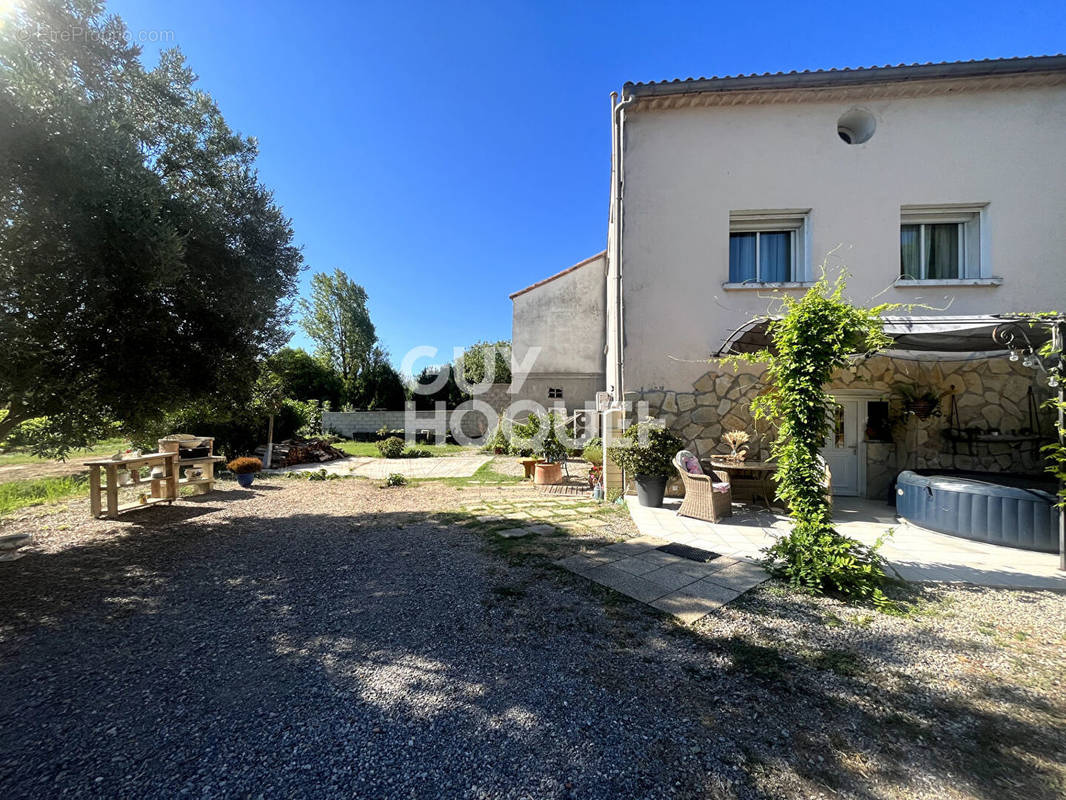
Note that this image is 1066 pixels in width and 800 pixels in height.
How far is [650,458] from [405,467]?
919cm

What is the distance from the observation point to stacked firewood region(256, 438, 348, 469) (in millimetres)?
13586

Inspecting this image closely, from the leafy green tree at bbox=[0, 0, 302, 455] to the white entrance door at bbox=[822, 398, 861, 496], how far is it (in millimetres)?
10012

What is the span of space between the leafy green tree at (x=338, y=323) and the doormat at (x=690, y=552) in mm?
27980

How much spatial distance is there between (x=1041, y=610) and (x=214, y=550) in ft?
28.5

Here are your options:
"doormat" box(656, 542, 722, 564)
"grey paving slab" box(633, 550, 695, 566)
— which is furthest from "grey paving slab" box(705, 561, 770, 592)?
"grey paving slab" box(633, 550, 695, 566)

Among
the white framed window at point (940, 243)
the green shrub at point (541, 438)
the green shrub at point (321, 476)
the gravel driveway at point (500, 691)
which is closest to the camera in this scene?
the gravel driveway at point (500, 691)

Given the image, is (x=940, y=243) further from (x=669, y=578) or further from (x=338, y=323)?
(x=338, y=323)

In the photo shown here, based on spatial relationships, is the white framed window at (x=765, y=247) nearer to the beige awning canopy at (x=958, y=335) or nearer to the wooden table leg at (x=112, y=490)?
the beige awning canopy at (x=958, y=335)

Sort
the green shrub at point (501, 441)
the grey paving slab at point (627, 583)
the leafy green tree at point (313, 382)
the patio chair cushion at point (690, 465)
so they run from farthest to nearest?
the leafy green tree at point (313, 382) → the green shrub at point (501, 441) → the patio chair cushion at point (690, 465) → the grey paving slab at point (627, 583)

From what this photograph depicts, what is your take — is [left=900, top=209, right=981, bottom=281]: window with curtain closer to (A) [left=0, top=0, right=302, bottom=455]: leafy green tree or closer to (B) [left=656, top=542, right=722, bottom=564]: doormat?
(B) [left=656, top=542, right=722, bottom=564]: doormat

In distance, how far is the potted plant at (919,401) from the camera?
7.09 m

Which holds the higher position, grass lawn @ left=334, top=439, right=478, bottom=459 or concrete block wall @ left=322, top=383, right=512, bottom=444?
concrete block wall @ left=322, top=383, right=512, bottom=444

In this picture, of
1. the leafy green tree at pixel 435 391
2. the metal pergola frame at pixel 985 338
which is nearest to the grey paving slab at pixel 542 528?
the metal pergola frame at pixel 985 338

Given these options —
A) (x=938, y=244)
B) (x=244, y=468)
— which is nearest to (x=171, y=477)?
(x=244, y=468)
